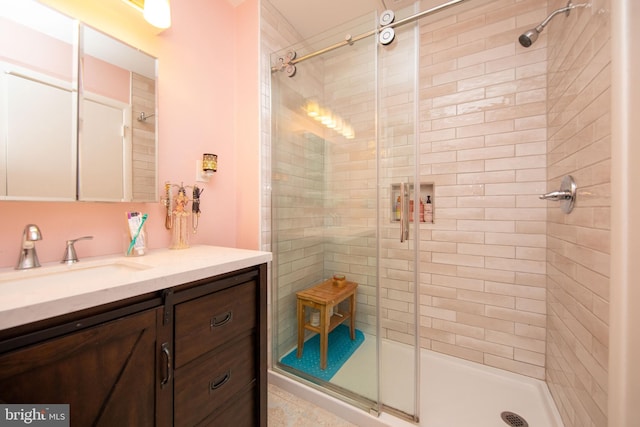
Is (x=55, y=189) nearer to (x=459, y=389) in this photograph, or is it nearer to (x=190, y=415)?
(x=190, y=415)

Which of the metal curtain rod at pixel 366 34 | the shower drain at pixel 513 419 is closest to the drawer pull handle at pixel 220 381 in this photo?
the shower drain at pixel 513 419

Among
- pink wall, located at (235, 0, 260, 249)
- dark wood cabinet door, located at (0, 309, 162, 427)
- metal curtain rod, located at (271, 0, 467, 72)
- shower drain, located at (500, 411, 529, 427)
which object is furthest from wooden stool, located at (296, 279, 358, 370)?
metal curtain rod, located at (271, 0, 467, 72)

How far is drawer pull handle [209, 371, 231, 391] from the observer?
899 mm

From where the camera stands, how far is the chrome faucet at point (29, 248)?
848 mm

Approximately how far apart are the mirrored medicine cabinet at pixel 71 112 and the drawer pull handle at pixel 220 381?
88cm

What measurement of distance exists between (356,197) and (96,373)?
1.39 m

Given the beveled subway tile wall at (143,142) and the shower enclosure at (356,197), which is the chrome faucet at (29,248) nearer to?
the beveled subway tile wall at (143,142)

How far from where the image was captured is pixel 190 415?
2.71ft

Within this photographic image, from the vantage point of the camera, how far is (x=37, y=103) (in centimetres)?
90

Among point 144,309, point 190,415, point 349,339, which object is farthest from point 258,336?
point 349,339

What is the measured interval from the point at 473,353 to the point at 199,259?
196cm

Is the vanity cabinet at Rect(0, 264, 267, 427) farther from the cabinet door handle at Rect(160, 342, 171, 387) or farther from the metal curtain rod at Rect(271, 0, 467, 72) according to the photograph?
the metal curtain rod at Rect(271, 0, 467, 72)

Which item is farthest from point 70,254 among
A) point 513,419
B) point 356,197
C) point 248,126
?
point 513,419

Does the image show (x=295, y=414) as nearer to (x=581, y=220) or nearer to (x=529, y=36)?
(x=581, y=220)
